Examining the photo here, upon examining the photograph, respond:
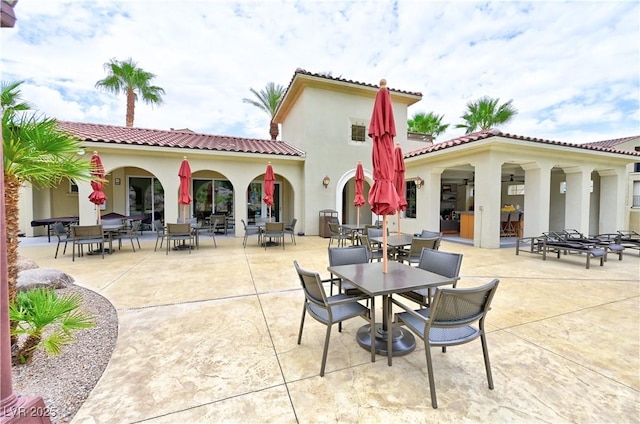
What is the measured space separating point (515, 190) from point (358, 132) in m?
10.1

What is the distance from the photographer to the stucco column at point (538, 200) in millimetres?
9555

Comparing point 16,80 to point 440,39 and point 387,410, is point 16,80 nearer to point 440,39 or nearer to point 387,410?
point 387,410

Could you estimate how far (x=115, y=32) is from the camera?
30.6ft

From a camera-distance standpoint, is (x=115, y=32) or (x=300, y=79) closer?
(x=115, y=32)

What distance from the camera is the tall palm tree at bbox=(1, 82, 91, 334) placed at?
2281mm

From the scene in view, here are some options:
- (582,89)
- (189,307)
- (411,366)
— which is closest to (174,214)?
(189,307)

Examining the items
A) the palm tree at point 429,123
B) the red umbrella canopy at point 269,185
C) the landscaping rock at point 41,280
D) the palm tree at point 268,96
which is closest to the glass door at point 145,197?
the red umbrella canopy at point 269,185

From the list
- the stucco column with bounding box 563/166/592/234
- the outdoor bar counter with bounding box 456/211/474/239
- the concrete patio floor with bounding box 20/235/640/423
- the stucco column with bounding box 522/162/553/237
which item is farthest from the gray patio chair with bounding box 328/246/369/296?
the stucco column with bounding box 563/166/592/234

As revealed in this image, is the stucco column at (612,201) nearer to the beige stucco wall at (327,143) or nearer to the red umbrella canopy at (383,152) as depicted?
the beige stucco wall at (327,143)

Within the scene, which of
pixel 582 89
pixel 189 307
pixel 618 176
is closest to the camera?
pixel 189 307

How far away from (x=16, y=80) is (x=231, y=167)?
909 centimetres

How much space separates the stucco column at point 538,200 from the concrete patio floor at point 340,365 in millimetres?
4986

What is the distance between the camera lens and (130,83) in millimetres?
16500

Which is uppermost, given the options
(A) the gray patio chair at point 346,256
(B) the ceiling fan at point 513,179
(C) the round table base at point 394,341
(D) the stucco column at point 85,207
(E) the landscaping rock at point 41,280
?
(B) the ceiling fan at point 513,179
